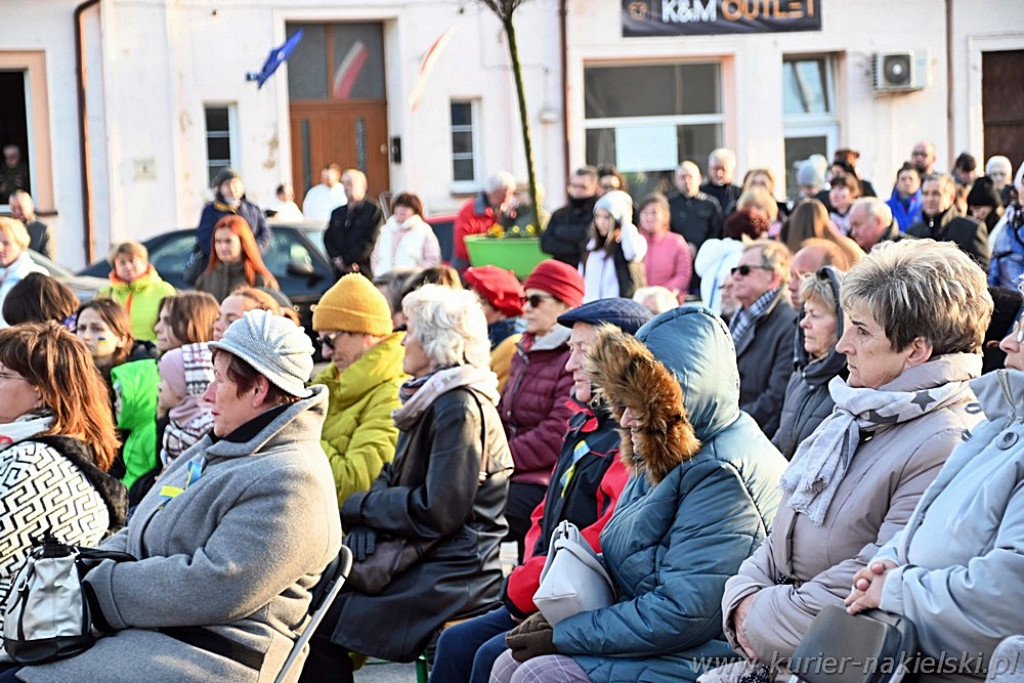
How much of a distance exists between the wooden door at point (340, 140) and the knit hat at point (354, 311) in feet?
48.4

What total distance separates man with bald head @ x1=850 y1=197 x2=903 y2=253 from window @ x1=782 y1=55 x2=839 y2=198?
41.3 ft

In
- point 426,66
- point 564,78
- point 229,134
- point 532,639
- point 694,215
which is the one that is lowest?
point 532,639

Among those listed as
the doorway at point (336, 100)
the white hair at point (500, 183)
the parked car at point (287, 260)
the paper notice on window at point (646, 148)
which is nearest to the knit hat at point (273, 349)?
the parked car at point (287, 260)

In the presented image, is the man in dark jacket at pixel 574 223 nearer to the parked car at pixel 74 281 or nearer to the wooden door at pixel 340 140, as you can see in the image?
the parked car at pixel 74 281

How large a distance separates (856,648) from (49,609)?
2.27 meters

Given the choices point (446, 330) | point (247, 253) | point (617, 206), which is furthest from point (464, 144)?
point (446, 330)

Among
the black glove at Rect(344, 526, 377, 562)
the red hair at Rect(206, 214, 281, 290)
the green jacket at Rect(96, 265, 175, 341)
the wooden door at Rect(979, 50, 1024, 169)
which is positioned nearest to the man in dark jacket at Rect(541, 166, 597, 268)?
the red hair at Rect(206, 214, 281, 290)

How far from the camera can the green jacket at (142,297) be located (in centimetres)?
905

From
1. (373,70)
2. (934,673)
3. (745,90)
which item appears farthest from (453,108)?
(934,673)

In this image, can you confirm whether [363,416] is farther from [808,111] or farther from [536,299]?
[808,111]

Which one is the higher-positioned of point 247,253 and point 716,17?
point 716,17

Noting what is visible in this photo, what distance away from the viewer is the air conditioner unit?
2130 centimetres

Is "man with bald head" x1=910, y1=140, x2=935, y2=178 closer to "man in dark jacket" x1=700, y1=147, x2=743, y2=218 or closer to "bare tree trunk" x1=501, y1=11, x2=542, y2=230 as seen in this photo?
"man in dark jacket" x1=700, y1=147, x2=743, y2=218

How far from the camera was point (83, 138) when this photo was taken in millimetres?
19641
